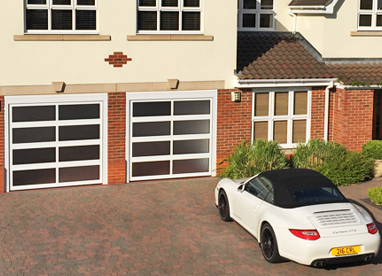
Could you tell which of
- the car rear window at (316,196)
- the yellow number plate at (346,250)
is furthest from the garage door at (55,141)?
the yellow number plate at (346,250)

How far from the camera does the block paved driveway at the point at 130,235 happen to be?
32.5 ft

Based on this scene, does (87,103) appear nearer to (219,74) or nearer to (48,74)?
(48,74)

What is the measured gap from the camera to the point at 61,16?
1440cm

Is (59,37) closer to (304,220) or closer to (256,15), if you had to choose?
(256,15)

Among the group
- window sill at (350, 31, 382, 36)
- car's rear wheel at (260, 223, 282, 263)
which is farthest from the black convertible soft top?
window sill at (350, 31, 382, 36)

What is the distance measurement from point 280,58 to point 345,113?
2.41 metres

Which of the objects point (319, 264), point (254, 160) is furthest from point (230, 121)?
point (319, 264)

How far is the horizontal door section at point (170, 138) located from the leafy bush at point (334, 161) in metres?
2.58

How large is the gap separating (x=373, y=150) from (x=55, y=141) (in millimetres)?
8532

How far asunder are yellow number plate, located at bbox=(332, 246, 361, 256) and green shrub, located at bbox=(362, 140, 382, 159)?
730 centimetres

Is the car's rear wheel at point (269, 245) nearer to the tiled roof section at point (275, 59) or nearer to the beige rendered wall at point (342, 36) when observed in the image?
the tiled roof section at point (275, 59)

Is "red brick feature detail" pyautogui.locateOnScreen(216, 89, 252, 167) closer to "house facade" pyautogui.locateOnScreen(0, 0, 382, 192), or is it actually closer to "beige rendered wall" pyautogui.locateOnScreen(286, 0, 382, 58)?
"house facade" pyautogui.locateOnScreen(0, 0, 382, 192)

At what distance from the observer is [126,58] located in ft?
48.8

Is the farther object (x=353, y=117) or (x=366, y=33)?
(x=366, y=33)
